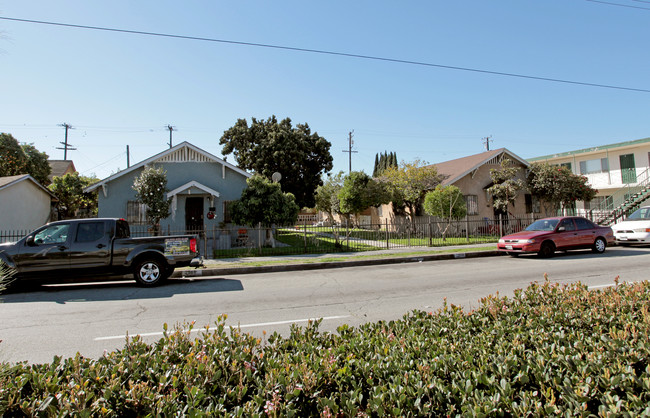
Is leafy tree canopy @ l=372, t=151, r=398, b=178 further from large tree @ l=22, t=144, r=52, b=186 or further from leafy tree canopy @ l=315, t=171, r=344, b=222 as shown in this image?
large tree @ l=22, t=144, r=52, b=186

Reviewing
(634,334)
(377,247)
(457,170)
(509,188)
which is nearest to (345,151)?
(457,170)

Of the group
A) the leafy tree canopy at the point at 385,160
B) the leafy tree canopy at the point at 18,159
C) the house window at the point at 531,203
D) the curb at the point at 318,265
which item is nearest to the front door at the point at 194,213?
the curb at the point at 318,265

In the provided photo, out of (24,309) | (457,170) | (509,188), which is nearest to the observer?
(24,309)

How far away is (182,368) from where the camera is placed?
2.33 m

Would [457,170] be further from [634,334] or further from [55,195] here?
[55,195]

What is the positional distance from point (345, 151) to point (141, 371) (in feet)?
154

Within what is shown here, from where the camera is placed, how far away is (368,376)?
7.30ft

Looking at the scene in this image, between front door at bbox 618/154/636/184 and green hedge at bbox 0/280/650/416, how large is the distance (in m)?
32.3

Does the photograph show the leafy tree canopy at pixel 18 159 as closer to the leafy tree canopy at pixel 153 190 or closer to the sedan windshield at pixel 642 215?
the leafy tree canopy at pixel 153 190

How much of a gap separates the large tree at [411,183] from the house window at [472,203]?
91.5 inches

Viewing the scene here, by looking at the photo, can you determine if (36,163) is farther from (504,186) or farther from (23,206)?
(504,186)

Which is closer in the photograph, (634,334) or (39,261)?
(634,334)

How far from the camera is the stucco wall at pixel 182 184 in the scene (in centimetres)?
1839

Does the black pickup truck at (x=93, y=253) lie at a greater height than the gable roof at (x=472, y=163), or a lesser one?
lesser
